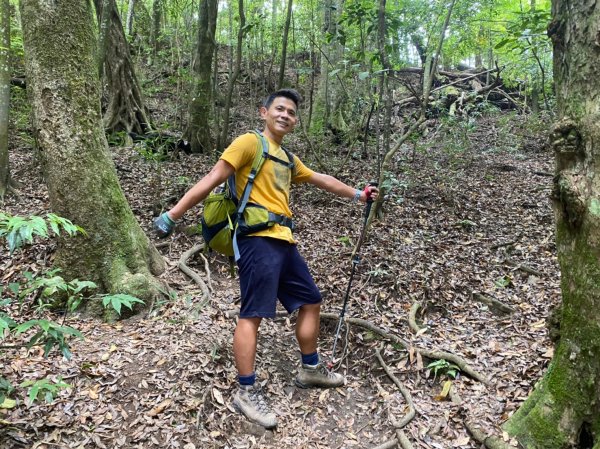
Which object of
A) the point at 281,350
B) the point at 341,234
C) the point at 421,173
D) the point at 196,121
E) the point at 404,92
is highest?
the point at 404,92

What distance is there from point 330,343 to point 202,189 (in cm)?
234

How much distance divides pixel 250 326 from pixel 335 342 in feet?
4.14

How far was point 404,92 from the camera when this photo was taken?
17.6 metres

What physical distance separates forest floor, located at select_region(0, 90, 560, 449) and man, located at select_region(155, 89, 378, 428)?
34 cm

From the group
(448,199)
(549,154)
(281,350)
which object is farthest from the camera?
(549,154)

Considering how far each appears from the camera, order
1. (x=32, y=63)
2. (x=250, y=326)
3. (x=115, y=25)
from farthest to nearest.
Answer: (x=115, y=25) → (x=32, y=63) → (x=250, y=326)

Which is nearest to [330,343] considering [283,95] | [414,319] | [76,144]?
[414,319]

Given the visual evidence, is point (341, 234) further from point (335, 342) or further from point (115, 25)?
point (115, 25)

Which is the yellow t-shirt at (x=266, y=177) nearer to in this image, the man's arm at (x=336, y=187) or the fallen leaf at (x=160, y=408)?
the man's arm at (x=336, y=187)

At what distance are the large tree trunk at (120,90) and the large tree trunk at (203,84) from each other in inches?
65.3

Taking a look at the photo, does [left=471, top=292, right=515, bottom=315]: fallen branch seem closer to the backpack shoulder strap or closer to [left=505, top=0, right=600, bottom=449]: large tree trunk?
[left=505, top=0, right=600, bottom=449]: large tree trunk

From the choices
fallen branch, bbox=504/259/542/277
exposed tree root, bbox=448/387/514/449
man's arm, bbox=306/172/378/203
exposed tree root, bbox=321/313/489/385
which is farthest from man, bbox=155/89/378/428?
fallen branch, bbox=504/259/542/277

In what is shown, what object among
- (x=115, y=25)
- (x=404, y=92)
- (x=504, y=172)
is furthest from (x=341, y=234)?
(x=404, y=92)

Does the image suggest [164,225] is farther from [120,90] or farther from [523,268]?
[120,90]
